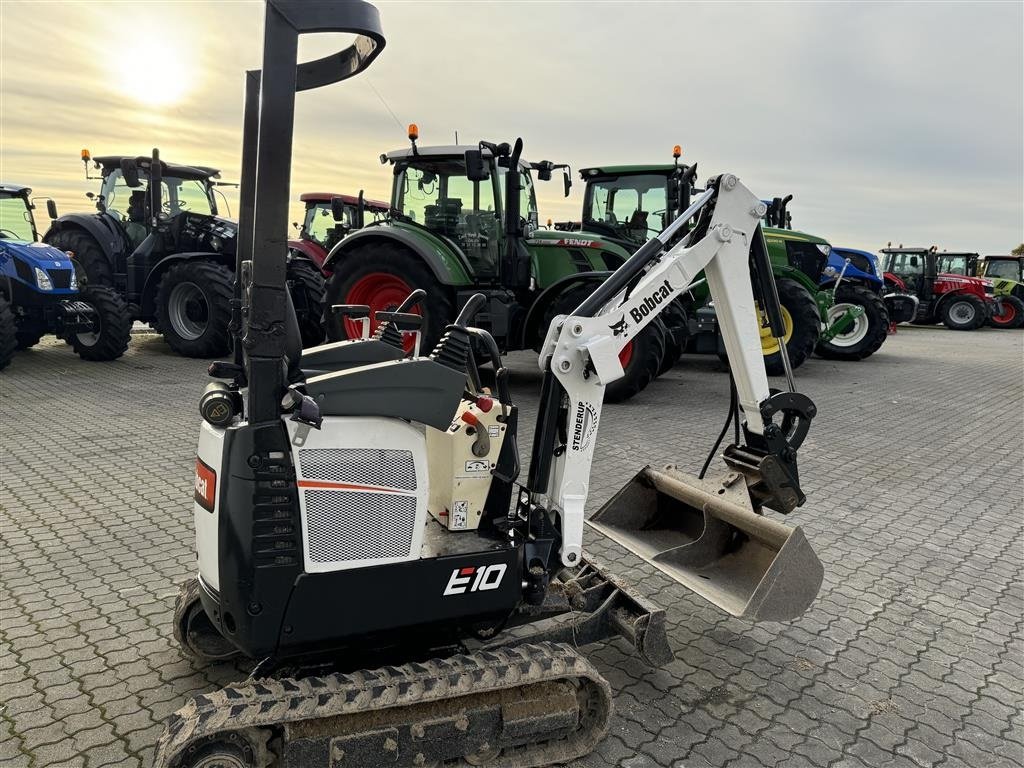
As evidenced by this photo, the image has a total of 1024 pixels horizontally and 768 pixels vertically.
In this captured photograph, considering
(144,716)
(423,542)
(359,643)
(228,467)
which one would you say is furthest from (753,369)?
(144,716)

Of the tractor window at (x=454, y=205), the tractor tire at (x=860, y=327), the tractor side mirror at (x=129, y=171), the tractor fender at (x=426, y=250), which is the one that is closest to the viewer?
the tractor fender at (x=426, y=250)

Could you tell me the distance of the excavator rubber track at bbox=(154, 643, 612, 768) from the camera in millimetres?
2430

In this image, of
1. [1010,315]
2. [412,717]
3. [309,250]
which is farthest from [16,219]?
[1010,315]

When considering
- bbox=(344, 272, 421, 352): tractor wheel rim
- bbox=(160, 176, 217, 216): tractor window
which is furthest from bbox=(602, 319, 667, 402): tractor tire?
bbox=(160, 176, 217, 216): tractor window

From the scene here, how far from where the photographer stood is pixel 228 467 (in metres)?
2.50

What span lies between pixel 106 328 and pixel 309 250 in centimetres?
428

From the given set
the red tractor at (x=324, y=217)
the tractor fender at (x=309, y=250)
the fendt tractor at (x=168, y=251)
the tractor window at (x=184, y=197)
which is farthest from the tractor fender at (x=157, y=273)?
the red tractor at (x=324, y=217)

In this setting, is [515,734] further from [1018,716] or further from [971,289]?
[971,289]

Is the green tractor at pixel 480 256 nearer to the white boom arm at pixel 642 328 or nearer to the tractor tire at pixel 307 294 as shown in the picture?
the tractor tire at pixel 307 294

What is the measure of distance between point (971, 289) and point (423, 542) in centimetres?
2520

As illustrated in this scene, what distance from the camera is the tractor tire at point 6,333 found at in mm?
9898

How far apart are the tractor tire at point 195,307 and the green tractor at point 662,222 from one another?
18.5ft

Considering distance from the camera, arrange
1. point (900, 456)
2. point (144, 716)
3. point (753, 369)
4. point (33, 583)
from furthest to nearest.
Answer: point (900, 456) < point (33, 583) < point (753, 369) < point (144, 716)

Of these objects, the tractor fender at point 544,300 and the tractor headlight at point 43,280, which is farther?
the tractor headlight at point 43,280
